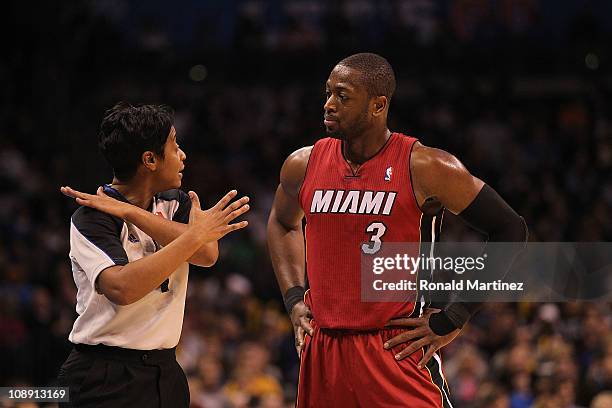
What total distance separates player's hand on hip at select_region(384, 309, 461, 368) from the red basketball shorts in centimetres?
3

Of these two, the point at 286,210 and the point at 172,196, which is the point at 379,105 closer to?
the point at 286,210

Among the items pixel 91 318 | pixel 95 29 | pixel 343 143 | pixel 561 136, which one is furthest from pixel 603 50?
pixel 91 318

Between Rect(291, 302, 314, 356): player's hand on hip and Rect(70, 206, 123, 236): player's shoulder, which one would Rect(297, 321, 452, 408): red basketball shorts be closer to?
Rect(291, 302, 314, 356): player's hand on hip

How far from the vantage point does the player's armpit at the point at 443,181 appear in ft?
13.2

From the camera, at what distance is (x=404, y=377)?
4.00m

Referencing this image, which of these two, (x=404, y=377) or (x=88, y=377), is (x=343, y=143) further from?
(x=88, y=377)

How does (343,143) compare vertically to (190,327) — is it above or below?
above

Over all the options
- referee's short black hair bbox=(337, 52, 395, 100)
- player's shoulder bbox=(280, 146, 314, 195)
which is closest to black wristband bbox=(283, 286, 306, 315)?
player's shoulder bbox=(280, 146, 314, 195)

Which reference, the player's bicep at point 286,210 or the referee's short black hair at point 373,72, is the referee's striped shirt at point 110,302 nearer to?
the player's bicep at point 286,210

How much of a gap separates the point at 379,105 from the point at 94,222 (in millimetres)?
1334

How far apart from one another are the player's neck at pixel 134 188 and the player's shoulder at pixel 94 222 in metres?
0.15

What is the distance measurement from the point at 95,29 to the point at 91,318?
33.9 feet

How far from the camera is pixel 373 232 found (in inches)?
160

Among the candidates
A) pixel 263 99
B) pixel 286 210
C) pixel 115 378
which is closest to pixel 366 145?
pixel 286 210
